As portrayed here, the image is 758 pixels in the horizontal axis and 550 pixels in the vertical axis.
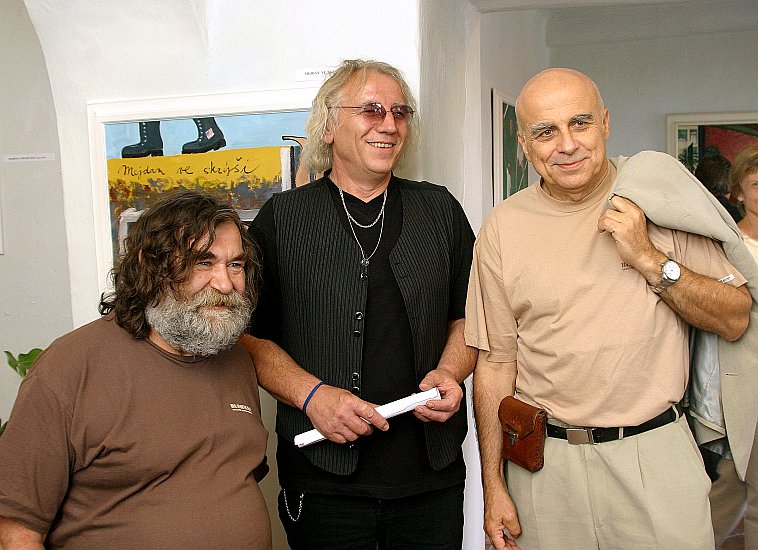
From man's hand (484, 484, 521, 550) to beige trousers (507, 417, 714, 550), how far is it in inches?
3.0

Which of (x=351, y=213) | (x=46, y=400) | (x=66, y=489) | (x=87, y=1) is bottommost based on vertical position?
(x=66, y=489)

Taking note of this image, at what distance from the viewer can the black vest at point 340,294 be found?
2195 millimetres

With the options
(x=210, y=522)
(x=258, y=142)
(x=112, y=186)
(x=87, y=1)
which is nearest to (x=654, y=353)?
(x=210, y=522)

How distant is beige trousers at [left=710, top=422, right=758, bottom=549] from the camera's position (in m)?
2.77

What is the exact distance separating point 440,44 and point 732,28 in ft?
12.5

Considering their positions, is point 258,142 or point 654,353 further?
point 258,142

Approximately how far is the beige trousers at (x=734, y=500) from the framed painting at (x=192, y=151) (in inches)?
69.4

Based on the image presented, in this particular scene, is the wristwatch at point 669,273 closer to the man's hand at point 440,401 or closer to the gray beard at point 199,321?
the man's hand at point 440,401

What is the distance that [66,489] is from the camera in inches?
70.6

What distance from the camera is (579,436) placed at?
1.99 meters

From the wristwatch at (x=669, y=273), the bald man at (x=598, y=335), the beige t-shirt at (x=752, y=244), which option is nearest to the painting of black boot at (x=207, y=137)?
the bald man at (x=598, y=335)

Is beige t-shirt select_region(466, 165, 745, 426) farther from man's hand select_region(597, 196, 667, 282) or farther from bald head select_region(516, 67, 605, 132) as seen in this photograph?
bald head select_region(516, 67, 605, 132)

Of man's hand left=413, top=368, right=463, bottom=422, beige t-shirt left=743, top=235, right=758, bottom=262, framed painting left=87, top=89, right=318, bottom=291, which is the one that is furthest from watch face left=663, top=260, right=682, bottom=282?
framed painting left=87, top=89, right=318, bottom=291

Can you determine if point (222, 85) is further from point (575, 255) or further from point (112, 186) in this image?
point (575, 255)
